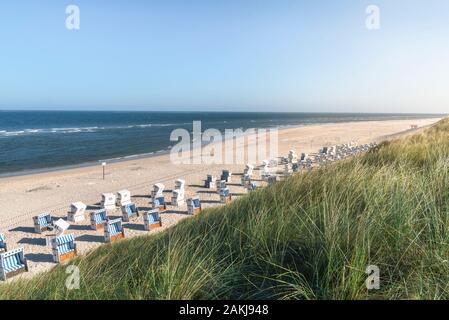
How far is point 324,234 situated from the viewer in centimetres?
277

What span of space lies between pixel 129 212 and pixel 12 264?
4707 millimetres

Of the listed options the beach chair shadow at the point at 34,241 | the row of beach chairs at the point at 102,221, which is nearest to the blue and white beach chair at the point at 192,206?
the row of beach chairs at the point at 102,221

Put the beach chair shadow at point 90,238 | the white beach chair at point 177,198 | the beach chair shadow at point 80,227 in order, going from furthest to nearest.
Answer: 1. the white beach chair at point 177,198
2. the beach chair shadow at point 80,227
3. the beach chair shadow at point 90,238

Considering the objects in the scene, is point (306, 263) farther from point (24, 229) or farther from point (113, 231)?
point (24, 229)

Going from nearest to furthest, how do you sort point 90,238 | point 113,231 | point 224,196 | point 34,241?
point 113,231 → point 34,241 → point 90,238 → point 224,196

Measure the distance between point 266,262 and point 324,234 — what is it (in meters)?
0.50

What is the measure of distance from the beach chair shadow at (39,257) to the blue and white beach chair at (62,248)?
0.40 metres

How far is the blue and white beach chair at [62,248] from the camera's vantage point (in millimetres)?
9367

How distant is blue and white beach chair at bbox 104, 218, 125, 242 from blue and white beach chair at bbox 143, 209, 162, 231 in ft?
2.66

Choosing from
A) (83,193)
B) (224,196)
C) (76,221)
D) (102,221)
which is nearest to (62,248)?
(102,221)

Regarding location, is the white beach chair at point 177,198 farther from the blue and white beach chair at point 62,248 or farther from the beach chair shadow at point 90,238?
the blue and white beach chair at point 62,248

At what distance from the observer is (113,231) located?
10.9 metres
